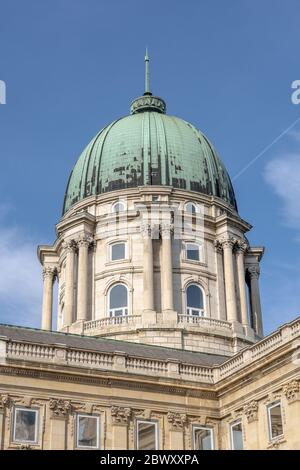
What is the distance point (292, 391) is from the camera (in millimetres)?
41781

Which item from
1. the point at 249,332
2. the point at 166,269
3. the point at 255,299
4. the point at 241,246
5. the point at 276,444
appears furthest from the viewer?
the point at 255,299

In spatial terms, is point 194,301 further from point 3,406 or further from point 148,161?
point 3,406

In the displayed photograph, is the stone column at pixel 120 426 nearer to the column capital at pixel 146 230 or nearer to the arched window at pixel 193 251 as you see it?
the column capital at pixel 146 230

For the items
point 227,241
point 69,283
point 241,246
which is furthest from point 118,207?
point 241,246

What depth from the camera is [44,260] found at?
71.8m

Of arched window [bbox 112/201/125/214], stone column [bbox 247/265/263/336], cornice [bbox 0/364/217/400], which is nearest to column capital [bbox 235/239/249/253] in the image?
stone column [bbox 247/265/263/336]

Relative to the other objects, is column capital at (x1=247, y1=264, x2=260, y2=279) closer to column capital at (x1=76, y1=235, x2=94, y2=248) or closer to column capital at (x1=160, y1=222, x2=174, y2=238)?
column capital at (x1=160, y1=222, x2=174, y2=238)

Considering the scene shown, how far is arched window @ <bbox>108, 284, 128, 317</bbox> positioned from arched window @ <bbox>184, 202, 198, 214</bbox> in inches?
318

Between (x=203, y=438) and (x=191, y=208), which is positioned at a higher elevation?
(x=191, y=208)

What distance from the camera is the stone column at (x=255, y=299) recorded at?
68.9m

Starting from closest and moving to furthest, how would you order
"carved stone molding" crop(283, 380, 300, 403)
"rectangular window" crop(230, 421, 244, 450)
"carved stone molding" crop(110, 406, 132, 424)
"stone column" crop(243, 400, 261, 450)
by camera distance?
1. "carved stone molding" crop(283, 380, 300, 403)
2. "stone column" crop(243, 400, 261, 450)
3. "carved stone molding" crop(110, 406, 132, 424)
4. "rectangular window" crop(230, 421, 244, 450)

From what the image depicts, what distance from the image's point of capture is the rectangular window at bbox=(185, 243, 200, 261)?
66.7 m

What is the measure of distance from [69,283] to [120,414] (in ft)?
72.2

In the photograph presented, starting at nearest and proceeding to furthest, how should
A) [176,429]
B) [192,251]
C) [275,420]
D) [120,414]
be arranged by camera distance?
[275,420] < [120,414] < [176,429] < [192,251]
